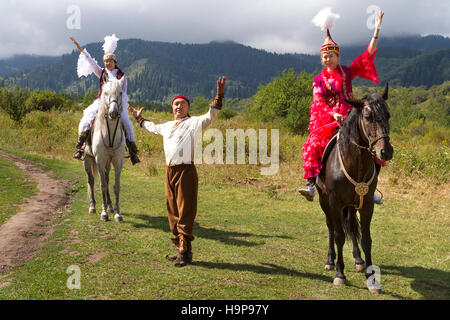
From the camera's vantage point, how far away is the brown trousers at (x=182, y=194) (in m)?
5.23

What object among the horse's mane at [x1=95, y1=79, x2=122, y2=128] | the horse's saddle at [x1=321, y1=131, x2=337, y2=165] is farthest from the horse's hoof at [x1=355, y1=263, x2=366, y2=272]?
the horse's mane at [x1=95, y1=79, x2=122, y2=128]

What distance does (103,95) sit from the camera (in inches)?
291

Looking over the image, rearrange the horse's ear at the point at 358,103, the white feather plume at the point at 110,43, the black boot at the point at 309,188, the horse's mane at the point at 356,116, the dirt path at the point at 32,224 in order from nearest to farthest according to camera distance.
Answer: the horse's mane at the point at 356,116, the horse's ear at the point at 358,103, the black boot at the point at 309,188, the dirt path at the point at 32,224, the white feather plume at the point at 110,43

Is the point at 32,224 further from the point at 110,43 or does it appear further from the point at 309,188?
the point at 309,188

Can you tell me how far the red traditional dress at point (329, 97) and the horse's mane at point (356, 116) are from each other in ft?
2.23

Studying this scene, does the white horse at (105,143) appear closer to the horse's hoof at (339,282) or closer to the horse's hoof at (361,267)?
the horse's hoof at (339,282)

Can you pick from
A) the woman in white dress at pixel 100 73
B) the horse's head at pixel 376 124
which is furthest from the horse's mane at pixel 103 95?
the horse's head at pixel 376 124

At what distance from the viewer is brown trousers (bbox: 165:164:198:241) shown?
17.2ft

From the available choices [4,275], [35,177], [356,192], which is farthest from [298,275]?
[35,177]

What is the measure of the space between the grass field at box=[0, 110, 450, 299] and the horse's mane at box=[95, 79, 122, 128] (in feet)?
7.60

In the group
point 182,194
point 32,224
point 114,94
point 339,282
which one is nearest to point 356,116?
point 339,282

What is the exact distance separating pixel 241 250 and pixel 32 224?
4.78m
